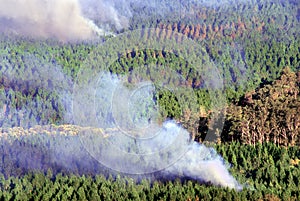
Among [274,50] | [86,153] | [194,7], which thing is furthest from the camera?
[194,7]

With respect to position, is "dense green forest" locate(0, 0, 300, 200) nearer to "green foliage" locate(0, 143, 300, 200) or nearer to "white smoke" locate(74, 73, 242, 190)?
"green foliage" locate(0, 143, 300, 200)

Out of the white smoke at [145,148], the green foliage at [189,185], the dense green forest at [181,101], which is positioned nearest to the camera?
the green foliage at [189,185]

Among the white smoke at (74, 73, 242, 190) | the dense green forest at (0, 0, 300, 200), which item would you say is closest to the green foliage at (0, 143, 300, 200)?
the dense green forest at (0, 0, 300, 200)

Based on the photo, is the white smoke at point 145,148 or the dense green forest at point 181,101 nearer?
the white smoke at point 145,148

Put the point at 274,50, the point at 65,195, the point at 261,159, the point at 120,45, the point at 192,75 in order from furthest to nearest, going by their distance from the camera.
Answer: the point at 274,50
the point at 192,75
the point at 120,45
the point at 261,159
the point at 65,195

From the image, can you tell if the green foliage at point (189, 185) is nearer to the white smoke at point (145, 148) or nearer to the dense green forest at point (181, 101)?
the dense green forest at point (181, 101)

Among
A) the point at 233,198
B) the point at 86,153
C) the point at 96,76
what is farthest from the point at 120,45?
the point at 233,198

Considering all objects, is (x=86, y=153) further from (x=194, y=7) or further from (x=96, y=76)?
(x=194, y=7)

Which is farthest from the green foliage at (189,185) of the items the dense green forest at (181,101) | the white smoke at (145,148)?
the white smoke at (145,148)

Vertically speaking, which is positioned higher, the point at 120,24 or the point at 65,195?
the point at 120,24
